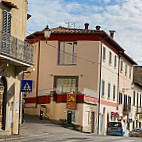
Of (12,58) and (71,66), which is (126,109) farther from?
(12,58)

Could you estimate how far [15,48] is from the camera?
22141mm

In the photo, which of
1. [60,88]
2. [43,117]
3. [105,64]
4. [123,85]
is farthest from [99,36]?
[123,85]

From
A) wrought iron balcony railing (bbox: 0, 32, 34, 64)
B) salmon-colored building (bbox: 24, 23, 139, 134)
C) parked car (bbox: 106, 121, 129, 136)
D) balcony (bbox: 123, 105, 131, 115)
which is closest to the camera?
wrought iron balcony railing (bbox: 0, 32, 34, 64)

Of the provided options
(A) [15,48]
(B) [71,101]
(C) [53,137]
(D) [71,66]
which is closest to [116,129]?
(B) [71,101]

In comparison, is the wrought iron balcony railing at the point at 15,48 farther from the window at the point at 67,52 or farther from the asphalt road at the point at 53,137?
the window at the point at 67,52

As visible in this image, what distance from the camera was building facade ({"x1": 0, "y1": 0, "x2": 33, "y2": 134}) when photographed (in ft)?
71.3

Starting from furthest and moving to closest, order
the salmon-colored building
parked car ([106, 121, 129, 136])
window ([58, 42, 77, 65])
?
window ([58, 42, 77, 65]) < the salmon-colored building < parked car ([106, 121, 129, 136])

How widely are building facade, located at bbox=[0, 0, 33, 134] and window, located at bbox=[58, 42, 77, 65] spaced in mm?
15496

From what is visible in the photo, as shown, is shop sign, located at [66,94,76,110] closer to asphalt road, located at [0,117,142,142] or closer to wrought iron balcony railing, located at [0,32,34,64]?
asphalt road, located at [0,117,142,142]

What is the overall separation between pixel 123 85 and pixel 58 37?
15.3 m

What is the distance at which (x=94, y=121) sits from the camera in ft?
129

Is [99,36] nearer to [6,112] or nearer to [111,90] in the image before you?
[111,90]

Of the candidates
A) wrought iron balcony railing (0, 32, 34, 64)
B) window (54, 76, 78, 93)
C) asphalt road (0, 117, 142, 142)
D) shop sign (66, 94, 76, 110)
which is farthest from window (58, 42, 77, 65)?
wrought iron balcony railing (0, 32, 34, 64)

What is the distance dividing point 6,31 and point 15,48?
1.02 metres
